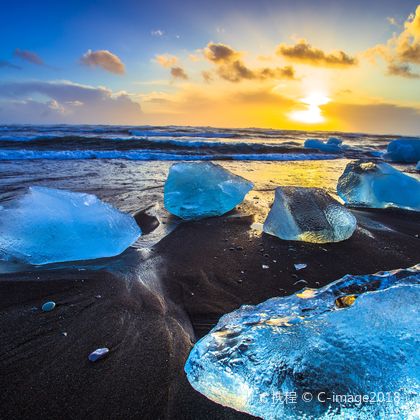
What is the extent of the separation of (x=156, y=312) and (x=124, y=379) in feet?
1.73

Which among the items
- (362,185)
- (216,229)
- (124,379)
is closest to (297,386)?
(124,379)

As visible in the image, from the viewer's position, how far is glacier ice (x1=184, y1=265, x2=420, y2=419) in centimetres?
103

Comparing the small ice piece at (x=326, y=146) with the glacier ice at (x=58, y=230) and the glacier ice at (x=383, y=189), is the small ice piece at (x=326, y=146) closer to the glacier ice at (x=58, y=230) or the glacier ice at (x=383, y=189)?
the glacier ice at (x=383, y=189)

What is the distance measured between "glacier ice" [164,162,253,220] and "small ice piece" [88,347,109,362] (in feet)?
7.52

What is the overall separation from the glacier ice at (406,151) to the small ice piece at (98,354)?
12518mm

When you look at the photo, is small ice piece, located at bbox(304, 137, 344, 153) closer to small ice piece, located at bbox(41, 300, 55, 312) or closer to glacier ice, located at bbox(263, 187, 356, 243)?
glacier ice, located at bbox(263, 187, 356, 243)

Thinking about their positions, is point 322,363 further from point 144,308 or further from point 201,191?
point 201,191

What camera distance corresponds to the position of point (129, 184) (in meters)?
5.50

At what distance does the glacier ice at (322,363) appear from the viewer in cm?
103

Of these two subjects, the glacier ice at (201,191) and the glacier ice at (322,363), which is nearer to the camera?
the glacier ice at (322,363)

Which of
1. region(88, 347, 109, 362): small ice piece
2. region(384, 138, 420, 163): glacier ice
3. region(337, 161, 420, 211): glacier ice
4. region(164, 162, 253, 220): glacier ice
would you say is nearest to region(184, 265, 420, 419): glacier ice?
region(88, 347, 109, 362): small ice piece

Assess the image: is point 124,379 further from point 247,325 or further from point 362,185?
point 362,185

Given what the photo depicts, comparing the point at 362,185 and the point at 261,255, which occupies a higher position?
the point at 362,185

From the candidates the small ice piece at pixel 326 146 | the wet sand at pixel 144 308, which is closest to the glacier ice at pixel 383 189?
the wet sand at pixel 144 308
